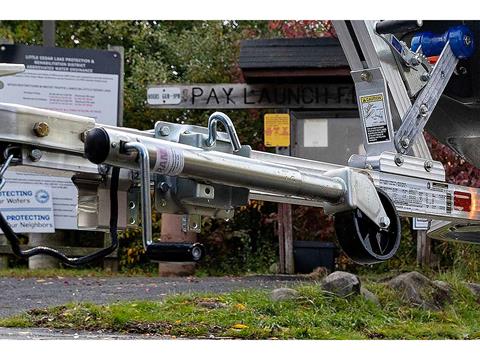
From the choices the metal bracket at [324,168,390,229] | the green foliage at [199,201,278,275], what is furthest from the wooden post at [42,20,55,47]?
Answer: the metal bracket at [324,168,390,229]

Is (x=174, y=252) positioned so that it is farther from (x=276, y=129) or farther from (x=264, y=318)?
(x=276, y=129)

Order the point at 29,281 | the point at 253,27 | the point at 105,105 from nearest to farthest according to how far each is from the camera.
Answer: the point at 29,281 < the point at 105,105 < the point at 253,27

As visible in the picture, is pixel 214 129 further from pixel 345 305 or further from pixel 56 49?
pixel 56 49

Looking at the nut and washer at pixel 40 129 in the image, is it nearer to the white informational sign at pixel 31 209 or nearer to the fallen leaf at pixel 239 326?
the fallen leaf at pixel 239 326

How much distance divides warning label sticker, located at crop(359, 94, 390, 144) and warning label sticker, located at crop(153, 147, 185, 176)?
4.75 feet

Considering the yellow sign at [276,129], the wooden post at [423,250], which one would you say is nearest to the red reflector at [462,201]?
the yellow sign at [276,129]

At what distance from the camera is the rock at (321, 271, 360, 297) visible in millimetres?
7535

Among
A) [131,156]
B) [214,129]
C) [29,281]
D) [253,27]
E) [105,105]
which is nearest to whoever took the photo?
[131,156]

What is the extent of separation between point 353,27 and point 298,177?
1.10 m

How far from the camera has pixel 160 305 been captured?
7.29m

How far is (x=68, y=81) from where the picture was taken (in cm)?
1223

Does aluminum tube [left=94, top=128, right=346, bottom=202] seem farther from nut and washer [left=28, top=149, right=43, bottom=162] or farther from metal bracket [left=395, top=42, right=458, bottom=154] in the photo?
metal bracket [left=395, top=42, right=458, bottom=154]

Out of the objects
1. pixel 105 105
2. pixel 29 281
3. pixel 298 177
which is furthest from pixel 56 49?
pixel 298 177

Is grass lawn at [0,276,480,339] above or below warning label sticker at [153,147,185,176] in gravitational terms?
below
